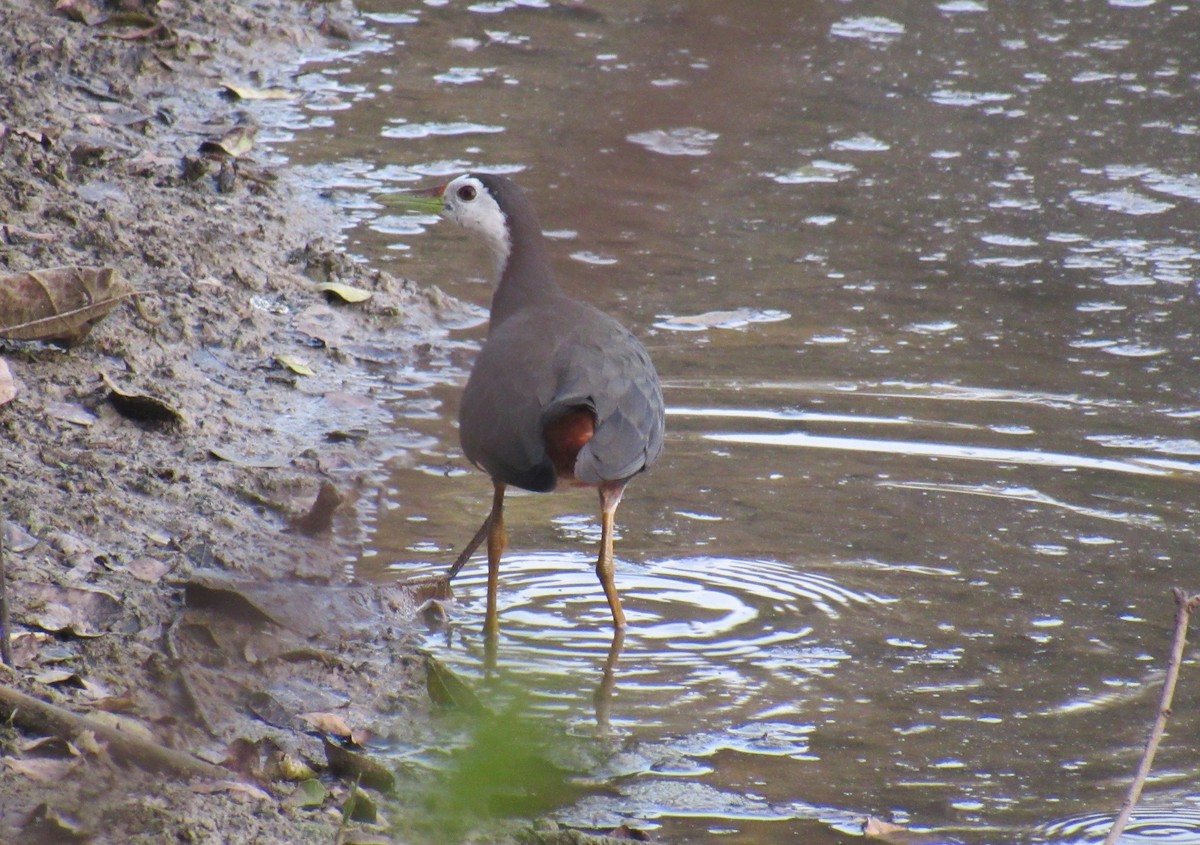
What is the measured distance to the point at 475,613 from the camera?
408cm

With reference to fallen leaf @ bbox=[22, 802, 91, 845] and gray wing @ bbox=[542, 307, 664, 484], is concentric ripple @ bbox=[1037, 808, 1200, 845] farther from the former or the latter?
fallen leaf @ bbox=[22, 802, 91, 845]

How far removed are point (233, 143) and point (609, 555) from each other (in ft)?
11.7

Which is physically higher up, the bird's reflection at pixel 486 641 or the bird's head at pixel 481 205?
the bird's head at pixel 481 205

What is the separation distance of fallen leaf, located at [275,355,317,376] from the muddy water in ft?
0.87

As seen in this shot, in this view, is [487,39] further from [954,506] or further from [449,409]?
[954,506]

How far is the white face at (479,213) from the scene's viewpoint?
4832 mm

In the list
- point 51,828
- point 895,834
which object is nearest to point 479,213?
point 895,834

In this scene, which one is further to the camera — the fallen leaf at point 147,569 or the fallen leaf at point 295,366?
the fallen leaf at point 295,366

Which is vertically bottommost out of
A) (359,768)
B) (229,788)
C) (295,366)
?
(295,366)

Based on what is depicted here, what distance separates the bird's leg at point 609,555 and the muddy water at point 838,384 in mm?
90

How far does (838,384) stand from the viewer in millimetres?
5512

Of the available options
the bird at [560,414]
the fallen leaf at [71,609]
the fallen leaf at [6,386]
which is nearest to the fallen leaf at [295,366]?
the bird at [560,414]

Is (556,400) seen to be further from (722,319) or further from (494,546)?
(722,319)

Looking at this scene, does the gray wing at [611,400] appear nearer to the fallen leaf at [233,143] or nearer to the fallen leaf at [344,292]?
the fallen leaf at [344,292]
